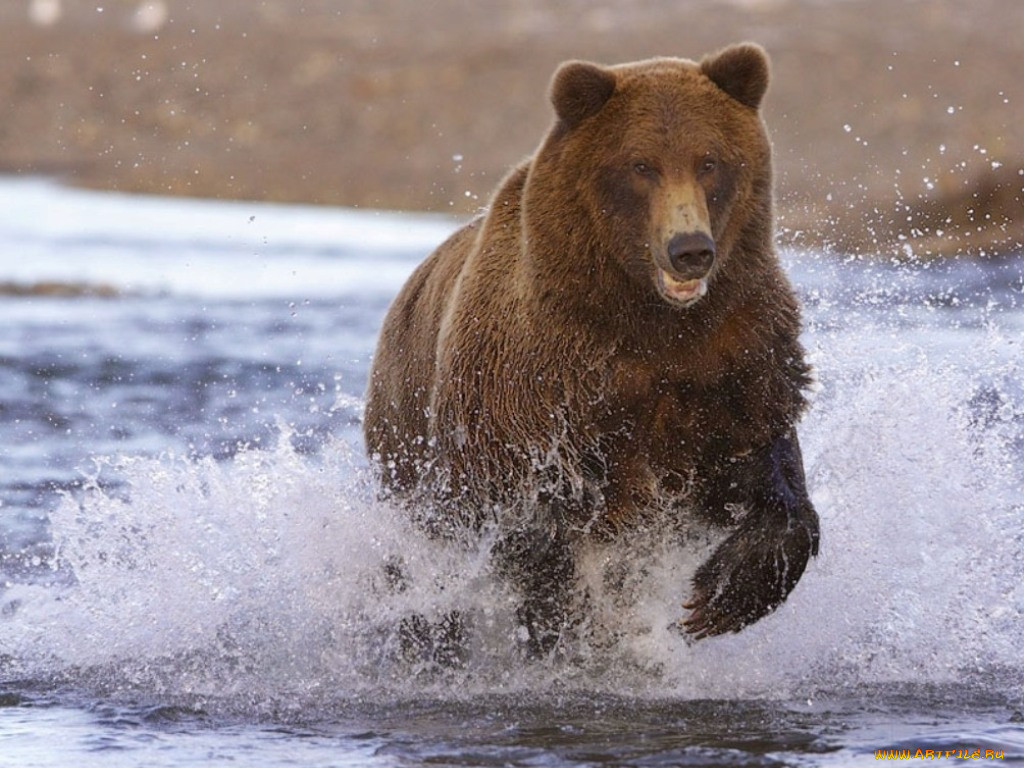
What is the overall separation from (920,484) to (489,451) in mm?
2008

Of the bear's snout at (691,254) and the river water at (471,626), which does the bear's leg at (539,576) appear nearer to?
the river water at (471,626)

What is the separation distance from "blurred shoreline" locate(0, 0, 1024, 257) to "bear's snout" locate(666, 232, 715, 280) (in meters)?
13.8

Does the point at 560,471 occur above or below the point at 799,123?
below

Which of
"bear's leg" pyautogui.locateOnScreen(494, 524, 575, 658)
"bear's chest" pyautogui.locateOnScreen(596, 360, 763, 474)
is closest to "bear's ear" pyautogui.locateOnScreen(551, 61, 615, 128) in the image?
"bear's chest" pyautogui.locateOnScreen(596, 360, 763, 474)

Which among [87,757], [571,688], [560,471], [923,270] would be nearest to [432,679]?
[571,688]

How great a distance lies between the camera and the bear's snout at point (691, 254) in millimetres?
5410

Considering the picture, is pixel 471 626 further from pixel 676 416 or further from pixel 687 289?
pixel 687 289

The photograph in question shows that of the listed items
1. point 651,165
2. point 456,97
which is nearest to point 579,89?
point 651,165

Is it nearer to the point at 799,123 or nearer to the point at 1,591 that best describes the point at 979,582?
the point at 1,591

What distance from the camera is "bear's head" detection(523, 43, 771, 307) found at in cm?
571

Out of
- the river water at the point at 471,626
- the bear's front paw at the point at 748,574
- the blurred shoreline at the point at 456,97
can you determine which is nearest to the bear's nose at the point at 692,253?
the bear's front paw at the point at 748,574

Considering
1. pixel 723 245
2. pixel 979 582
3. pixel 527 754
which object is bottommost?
pixel 527 754

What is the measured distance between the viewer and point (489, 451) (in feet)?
20.2

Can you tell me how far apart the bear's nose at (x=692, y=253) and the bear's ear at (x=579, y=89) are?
0.63 m
